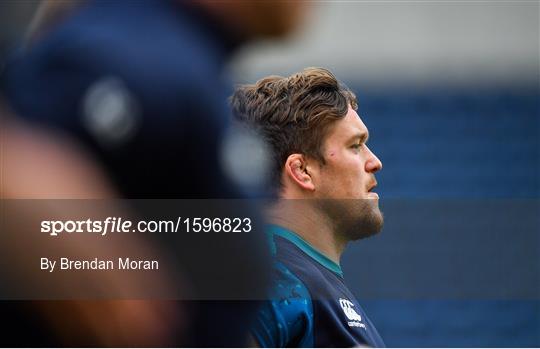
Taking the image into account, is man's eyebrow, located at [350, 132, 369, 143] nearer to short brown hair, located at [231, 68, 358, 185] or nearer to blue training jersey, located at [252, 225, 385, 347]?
short brown hair, located at [231, 68, 358, 185]

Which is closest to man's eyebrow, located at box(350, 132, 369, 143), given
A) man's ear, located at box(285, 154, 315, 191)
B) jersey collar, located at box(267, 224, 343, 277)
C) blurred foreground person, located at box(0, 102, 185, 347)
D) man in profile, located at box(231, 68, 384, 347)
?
man in profile, located at box(231, 68, 384, 347)

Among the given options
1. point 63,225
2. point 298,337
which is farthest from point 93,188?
point 298,337

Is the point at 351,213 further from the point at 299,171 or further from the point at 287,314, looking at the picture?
the point at 287,314

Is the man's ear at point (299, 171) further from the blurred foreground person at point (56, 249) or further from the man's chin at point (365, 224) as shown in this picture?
the blurred foreground person at point (56, 249)

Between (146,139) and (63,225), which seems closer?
(146,139)

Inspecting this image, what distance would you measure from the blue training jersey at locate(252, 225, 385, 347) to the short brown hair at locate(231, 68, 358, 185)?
0.52 ft

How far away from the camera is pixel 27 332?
980 millimetres

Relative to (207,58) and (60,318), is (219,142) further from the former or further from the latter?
(60,318)

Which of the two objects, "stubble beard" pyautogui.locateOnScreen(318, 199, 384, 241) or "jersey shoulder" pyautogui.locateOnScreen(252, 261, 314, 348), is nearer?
"jersey shoulder" pyautogui.locateOnScreen(252, 261, 314, 348)

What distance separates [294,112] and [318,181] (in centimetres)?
15

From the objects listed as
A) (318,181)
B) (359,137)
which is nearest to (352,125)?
(359,137)

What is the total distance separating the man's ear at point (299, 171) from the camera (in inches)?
63.4

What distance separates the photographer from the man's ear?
161cm

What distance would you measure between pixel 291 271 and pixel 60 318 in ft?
2.05
